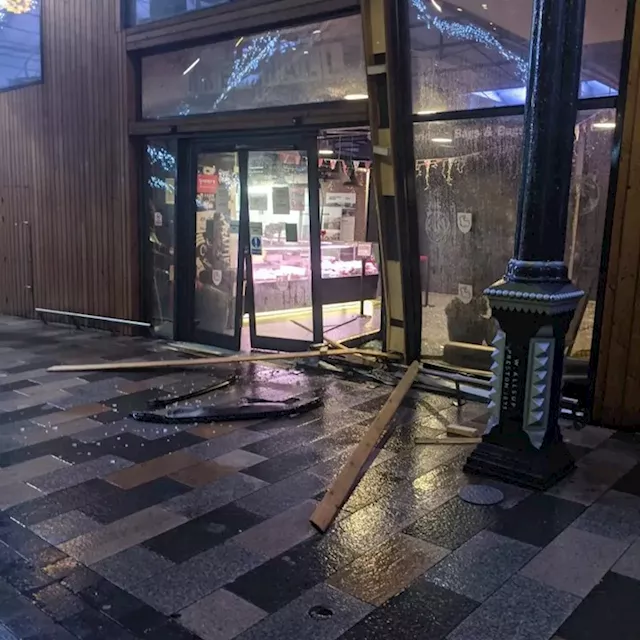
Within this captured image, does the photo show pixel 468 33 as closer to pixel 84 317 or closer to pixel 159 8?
pixel 159 8

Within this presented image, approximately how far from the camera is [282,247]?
7.23 meters

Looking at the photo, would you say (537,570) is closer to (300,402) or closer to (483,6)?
(300,402)

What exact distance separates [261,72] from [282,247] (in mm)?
1768

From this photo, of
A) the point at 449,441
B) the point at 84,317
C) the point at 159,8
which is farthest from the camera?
the point at 84,317

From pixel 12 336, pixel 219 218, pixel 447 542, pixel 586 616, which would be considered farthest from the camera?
pixel 12 336

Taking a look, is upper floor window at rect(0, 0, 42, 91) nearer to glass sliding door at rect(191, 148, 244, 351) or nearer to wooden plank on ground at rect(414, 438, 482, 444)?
glass sliding door at rect(191, 148, 244, 351)

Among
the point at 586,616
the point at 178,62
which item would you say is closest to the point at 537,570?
the point at 586,616

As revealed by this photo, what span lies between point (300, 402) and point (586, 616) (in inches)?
115

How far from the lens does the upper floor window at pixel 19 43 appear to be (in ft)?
28.4

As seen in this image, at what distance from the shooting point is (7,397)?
5387mm

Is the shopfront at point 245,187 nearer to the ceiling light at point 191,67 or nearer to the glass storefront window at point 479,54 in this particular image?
the ceiling light at point 191,67

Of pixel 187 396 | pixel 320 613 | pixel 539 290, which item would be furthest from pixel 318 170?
pixel 320 613

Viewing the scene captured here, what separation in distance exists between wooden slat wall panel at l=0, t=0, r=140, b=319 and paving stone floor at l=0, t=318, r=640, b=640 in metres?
3.52

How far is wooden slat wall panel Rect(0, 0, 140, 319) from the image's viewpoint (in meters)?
7.83
